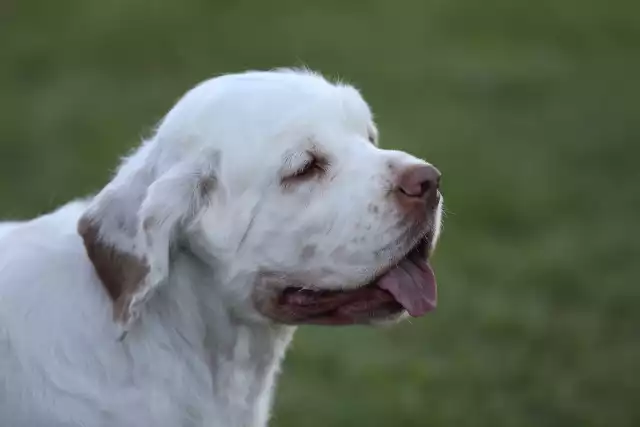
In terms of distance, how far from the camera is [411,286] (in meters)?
3.45

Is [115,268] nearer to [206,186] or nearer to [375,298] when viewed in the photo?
[206,186]

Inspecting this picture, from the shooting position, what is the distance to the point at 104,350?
3365mm

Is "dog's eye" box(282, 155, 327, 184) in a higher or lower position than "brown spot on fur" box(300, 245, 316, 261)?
higher

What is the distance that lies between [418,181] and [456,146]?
5838 millimetres

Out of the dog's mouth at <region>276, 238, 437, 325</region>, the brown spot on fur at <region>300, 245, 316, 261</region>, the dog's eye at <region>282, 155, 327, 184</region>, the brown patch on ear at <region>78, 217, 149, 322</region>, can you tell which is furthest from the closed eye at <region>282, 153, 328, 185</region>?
the brown patch on ear at <region>78, 217, 149, 322</region>

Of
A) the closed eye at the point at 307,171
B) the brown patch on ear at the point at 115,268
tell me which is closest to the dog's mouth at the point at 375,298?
the closed eye at the point at 307,171

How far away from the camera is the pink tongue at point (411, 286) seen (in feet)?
11.2

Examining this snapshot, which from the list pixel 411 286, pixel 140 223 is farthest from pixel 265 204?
pixel 411 286

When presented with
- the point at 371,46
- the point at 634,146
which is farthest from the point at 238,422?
the point at 371,46

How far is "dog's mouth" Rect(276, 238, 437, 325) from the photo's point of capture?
3.41m

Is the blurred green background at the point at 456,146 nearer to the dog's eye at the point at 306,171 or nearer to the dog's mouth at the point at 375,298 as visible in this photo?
the dog's mouth at the point at 375,298

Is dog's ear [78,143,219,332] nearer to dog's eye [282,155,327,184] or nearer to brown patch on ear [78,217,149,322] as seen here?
brown patch on ear [78,217,149,322]

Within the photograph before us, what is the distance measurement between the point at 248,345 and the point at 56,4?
9.97 m

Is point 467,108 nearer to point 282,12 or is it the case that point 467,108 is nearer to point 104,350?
point 282,12
